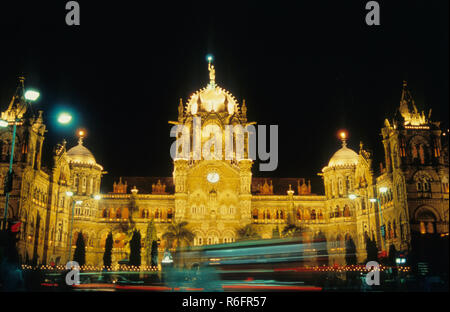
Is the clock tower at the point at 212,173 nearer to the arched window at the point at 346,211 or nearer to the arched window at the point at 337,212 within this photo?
the arched window at the point at 337,212

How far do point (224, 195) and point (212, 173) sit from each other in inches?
177

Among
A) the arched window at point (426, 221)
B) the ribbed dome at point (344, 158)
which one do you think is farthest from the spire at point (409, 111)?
the ribbed dome at point (344, 158)

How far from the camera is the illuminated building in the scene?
62.0m

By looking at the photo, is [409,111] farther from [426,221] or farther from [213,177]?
[213,177]

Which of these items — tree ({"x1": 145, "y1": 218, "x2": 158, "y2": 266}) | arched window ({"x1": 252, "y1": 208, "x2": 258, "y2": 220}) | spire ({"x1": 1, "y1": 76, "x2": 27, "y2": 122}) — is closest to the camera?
tree ({"x1": 145, "y1": 218, "x2": 158, "y2": 266})

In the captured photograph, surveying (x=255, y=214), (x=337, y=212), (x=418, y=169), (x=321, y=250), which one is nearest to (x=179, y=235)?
(x=255, y=214)

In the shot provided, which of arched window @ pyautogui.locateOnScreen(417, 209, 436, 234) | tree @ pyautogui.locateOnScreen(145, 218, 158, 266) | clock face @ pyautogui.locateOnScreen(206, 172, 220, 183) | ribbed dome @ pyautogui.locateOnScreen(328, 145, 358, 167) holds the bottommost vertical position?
tree @ pyautogui.locateOnScreen(145, 218, 158, 266)

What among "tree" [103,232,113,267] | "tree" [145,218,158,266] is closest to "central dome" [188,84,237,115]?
"tree" [145,218,158,266]

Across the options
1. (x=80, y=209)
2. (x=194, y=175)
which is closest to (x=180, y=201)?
(x=194, y=175)

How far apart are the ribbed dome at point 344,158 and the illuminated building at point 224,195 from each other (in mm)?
199

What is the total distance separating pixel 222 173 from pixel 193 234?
13.2 m

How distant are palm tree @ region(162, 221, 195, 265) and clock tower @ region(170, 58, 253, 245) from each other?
4.24 meters

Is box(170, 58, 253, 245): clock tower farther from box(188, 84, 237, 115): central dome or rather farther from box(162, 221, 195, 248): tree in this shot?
box(162, 221, 195, 248): tree

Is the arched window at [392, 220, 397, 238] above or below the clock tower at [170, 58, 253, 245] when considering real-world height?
below
